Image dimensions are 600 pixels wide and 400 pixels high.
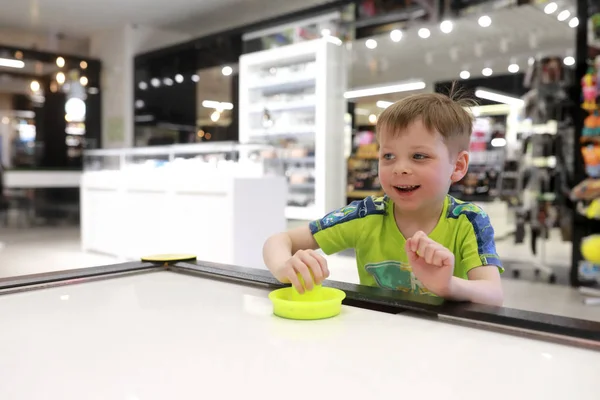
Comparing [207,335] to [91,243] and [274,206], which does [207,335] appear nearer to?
[274,206]

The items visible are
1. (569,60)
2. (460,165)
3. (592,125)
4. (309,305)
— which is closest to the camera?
(309,305)

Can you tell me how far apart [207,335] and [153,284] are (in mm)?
422

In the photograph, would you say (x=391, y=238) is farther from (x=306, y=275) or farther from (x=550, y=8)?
(x=550, y=8)

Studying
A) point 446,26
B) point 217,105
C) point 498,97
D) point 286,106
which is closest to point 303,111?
point 286,106

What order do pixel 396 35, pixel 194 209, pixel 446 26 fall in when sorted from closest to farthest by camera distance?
pixel 194 209 < pixel 446 26 < pixel 396 35

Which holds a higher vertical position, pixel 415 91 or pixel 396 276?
pixel 415 91

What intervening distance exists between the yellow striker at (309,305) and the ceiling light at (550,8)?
14.8 ft

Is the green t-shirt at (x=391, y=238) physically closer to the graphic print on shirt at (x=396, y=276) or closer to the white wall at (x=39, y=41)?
the graphic print on shirt at (x=396, y=276)

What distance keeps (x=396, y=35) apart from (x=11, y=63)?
20.6ft

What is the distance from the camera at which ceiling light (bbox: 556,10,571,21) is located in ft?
14.7

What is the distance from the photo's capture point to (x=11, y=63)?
8398 mm

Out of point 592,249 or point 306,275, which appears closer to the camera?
point 306,275

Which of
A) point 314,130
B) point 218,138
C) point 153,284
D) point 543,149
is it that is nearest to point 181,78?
point 218,138

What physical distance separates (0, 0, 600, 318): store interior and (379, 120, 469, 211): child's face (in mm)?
2978
